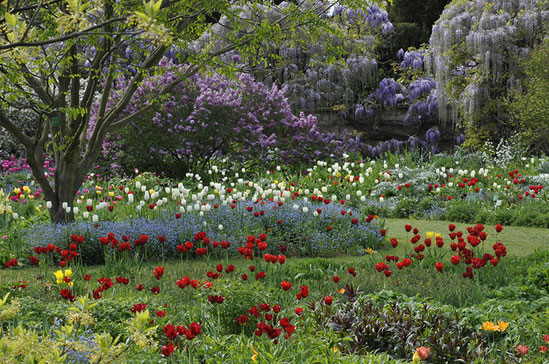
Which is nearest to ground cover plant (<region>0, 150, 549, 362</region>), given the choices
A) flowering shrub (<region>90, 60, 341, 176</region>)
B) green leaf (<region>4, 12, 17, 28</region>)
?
green leaf (<region>4, 12, 17, 28</region>)

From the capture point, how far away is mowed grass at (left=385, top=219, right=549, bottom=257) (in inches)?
270

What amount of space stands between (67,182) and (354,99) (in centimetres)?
1315

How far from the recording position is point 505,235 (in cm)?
765

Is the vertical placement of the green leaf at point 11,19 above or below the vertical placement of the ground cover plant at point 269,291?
above

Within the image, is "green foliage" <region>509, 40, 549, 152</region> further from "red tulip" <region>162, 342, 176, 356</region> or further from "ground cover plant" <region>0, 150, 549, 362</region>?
"red tulip" <region>162, 342, 176, 356</region>

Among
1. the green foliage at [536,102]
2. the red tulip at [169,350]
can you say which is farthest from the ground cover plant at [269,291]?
the green foliage at [536,102]

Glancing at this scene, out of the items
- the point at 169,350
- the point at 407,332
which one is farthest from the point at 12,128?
the point at 407,332

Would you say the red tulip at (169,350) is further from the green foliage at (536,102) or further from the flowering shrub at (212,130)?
the green foliage at (536,102)

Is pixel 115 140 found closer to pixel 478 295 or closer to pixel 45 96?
pixel 45 96

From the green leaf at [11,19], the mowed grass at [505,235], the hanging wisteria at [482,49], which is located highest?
the hanging wisteria at [482,49]

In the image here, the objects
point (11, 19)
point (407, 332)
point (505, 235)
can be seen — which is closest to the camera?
point (11, 19)

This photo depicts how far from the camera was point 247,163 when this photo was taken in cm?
1291

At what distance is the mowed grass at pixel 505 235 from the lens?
686 centimetres

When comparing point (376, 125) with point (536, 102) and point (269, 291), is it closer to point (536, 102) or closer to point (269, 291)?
point (536, 102)
